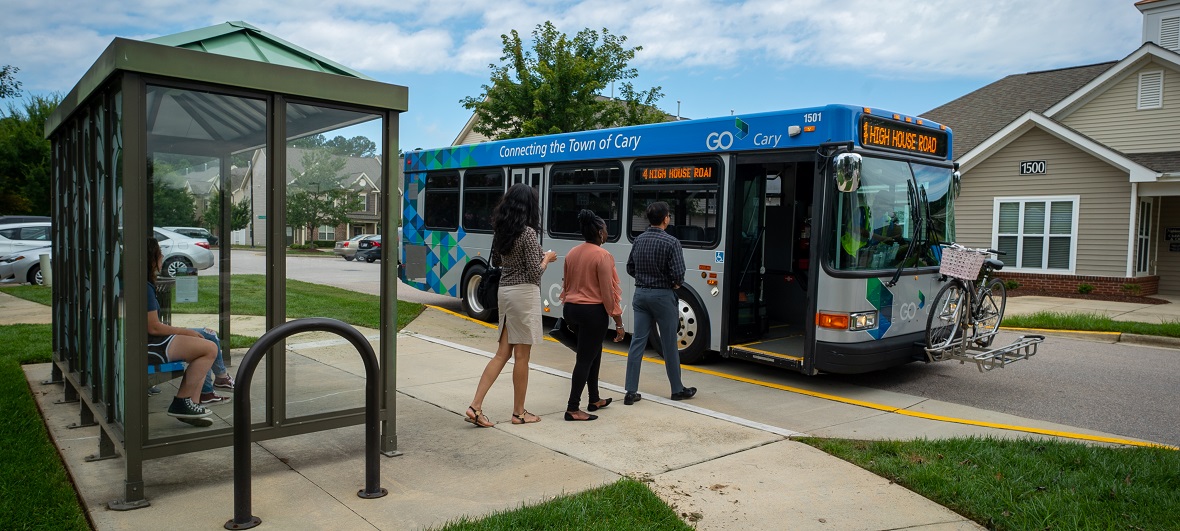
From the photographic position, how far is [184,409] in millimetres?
4875

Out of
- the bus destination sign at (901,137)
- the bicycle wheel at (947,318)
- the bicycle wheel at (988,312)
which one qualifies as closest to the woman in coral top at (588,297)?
the bus destination sign at (901,137)

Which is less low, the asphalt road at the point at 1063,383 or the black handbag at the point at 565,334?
the black handbag at the point at 565,334

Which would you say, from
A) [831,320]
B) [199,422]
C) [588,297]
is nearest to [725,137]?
[831,320]

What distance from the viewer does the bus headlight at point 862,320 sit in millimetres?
7406

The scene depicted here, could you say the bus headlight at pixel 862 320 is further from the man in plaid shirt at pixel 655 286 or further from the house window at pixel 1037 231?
the house window at pixel 1037 231

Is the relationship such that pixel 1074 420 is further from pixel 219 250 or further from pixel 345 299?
pixel 345 299

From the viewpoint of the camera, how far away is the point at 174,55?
4180 mm

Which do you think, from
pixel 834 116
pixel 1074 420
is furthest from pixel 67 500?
pixel 1074 420

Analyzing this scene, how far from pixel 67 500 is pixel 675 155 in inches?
264

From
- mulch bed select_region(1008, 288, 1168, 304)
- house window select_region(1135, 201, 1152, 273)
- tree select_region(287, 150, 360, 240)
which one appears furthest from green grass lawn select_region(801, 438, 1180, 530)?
house window select_region(1135, 201, 1152, 273)

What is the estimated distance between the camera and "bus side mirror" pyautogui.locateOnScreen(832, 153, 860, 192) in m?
7.02

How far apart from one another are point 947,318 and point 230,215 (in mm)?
7031

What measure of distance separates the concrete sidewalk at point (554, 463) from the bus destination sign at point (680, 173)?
8.27 feet

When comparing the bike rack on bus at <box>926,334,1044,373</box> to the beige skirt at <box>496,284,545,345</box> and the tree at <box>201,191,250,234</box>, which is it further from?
the tree at <box>201,191,250,234</box>
